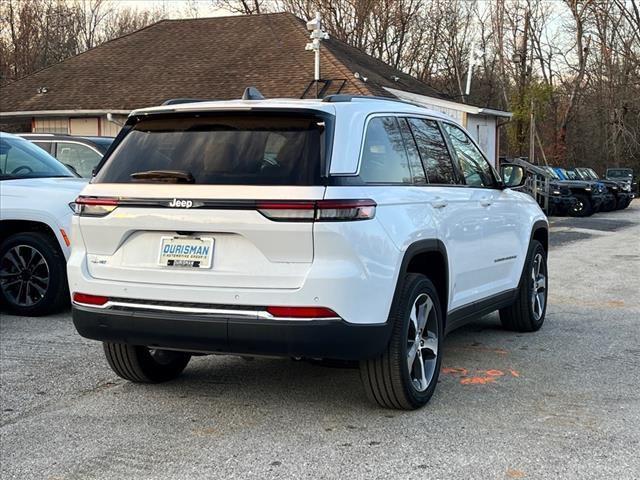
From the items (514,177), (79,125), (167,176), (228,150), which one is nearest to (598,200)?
(79,125)

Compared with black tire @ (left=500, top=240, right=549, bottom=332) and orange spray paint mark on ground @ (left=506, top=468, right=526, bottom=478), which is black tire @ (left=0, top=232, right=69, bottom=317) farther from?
orange spray paint mark on ground @ (left=506, top=468, right=526, bottom=478)

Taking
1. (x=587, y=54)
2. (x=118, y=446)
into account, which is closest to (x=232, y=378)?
(x=118, y=446)

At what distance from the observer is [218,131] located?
4598 millimetres

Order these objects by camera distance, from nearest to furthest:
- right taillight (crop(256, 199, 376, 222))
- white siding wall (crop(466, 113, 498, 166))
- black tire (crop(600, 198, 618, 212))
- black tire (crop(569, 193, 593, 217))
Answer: right taillight (crop(256, 199, 376, 222)), black tire (crop(569, 193, 593, 217)), white siding wall (crop(466, 113, 498, 166)), black tire (crop(600, 198, 618, 212))

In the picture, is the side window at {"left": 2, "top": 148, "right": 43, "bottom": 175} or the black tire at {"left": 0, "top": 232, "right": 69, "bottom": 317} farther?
the side window at {"left": 2, "top": 148, "right": 43, "bottom": 175}

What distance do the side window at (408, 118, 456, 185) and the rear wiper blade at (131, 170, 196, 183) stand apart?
1.62m

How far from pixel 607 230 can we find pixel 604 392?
16451 millimetres


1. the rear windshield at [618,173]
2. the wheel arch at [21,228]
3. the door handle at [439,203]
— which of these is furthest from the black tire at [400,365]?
the rear windshield at [618,173]

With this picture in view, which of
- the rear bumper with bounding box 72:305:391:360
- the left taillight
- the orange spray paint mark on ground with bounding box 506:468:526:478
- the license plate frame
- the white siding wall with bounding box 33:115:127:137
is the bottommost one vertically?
the orange spray paint mark on ground with bounding box 506:468:526:478

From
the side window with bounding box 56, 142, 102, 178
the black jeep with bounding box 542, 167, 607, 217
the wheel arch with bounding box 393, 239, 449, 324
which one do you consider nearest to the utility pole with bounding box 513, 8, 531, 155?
the black jeep with bounding box 542, 167, 607, 217

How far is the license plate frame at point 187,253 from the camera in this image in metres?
4.39

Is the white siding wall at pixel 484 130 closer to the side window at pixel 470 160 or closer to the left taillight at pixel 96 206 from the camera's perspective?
the side window at pixel 470 160

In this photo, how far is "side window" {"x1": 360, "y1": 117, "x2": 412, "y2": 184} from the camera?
4621mm

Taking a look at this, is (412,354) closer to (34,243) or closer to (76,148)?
(34,243)
